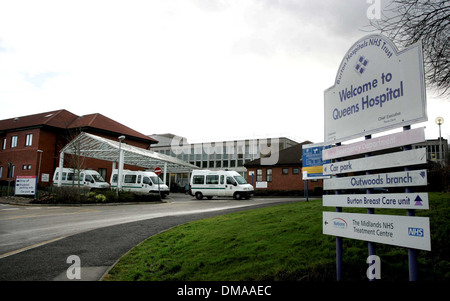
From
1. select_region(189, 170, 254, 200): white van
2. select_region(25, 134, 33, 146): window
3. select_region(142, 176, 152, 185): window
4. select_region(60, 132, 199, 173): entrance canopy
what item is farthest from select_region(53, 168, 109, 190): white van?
select_region(25, 134, 33, 146): window

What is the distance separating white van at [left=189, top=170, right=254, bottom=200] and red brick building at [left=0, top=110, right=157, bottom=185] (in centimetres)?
1867

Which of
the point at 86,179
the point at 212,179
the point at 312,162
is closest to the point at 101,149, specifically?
the point at 86,179

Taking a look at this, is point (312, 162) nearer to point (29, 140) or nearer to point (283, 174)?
point (283, 174)

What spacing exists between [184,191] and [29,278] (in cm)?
4571

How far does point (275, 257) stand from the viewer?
4988 mm

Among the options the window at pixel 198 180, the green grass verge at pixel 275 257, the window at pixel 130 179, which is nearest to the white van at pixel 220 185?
the window at pixel 198 180

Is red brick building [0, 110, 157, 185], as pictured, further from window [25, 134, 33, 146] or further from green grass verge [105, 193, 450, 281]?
green grass verge [105, 193, 450, 281]

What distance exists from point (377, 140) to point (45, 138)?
4657 centimetres

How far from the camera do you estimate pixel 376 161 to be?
3949mm

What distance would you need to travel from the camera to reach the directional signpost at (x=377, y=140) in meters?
3.40

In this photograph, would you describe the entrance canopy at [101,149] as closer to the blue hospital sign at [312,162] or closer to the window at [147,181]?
the window at [147,181]

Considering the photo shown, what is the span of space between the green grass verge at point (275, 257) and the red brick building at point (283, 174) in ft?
119

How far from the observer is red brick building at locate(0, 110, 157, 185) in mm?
42312
